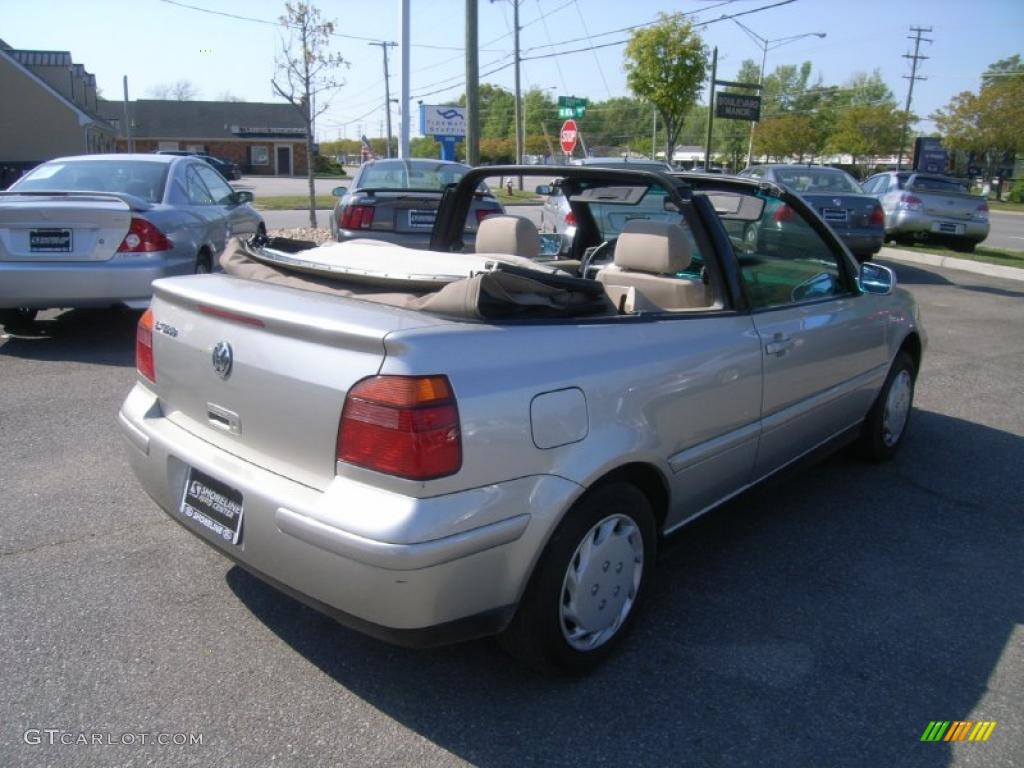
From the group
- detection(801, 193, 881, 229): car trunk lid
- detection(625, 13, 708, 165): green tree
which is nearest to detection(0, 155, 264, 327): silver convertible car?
detection(801, 193, 881, 229): car trunk lid

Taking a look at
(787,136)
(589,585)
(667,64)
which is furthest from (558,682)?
(787,136)

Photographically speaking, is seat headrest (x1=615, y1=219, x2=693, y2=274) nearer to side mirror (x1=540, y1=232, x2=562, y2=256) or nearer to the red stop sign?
side mirror (x1=540, y1=232, x2=562, y2=256)

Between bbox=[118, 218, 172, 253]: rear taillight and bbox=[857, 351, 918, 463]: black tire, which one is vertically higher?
bbox=[118, 218, 172, 253]: rear taillight

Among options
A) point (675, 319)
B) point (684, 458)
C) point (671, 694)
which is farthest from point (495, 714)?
point (675, 319)

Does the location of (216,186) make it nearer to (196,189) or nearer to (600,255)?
(196,189)

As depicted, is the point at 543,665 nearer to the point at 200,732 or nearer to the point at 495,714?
the point at 495,714

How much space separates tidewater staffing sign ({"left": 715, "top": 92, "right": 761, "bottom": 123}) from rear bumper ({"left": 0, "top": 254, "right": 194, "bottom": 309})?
2855 cm

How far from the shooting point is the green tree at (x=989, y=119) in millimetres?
52366

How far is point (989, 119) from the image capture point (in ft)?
175

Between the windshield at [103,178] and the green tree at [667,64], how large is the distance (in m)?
25.4

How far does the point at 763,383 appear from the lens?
3.48 meters

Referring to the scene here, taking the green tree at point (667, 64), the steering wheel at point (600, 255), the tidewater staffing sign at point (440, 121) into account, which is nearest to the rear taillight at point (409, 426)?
the steering wheel at point (600, 255)

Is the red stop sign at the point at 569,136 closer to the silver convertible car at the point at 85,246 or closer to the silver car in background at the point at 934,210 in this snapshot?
the silver car in background at the point at 934,210

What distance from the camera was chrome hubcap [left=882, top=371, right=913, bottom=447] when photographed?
4.86 metres
